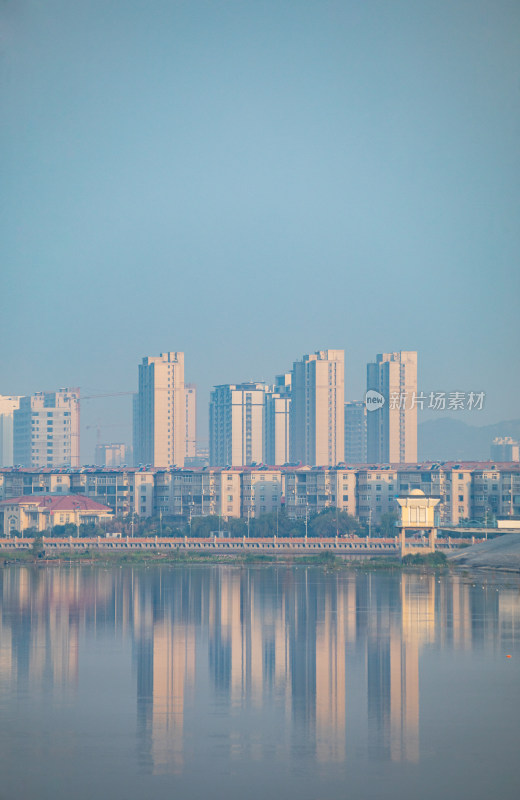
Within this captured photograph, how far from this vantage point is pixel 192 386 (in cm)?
19038

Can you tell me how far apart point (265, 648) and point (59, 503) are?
5752 cm

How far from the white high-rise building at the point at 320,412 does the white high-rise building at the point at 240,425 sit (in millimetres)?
9391

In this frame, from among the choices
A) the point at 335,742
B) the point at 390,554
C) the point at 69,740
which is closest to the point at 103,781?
the point at 69,740

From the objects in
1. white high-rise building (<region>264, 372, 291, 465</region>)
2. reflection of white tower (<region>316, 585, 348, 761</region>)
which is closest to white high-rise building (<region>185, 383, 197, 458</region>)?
white high-rise building (<region>264, 372, 291, 465</region>)

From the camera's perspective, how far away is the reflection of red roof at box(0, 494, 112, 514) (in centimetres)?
7681

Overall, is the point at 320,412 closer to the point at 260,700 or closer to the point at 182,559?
the point at 182,559

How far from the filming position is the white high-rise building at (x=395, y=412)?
135000 millimetres

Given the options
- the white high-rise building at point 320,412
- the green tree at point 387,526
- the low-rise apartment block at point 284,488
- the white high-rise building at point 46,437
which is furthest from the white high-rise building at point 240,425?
the green tree at point 387,526

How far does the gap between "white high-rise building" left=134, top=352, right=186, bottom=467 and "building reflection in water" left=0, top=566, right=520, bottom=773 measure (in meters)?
97.3

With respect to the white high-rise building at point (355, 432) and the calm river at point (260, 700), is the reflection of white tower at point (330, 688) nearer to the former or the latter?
the calm river at point (260, 700)

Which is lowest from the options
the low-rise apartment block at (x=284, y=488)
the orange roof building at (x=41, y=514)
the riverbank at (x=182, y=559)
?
the riverbank at (x=182, y=559)

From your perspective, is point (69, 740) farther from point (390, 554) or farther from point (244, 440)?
point (244, 440)

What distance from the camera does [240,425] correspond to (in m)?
144

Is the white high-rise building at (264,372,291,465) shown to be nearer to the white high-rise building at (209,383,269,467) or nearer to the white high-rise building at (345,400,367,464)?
the white high-rise building at (209,383,269,467)
